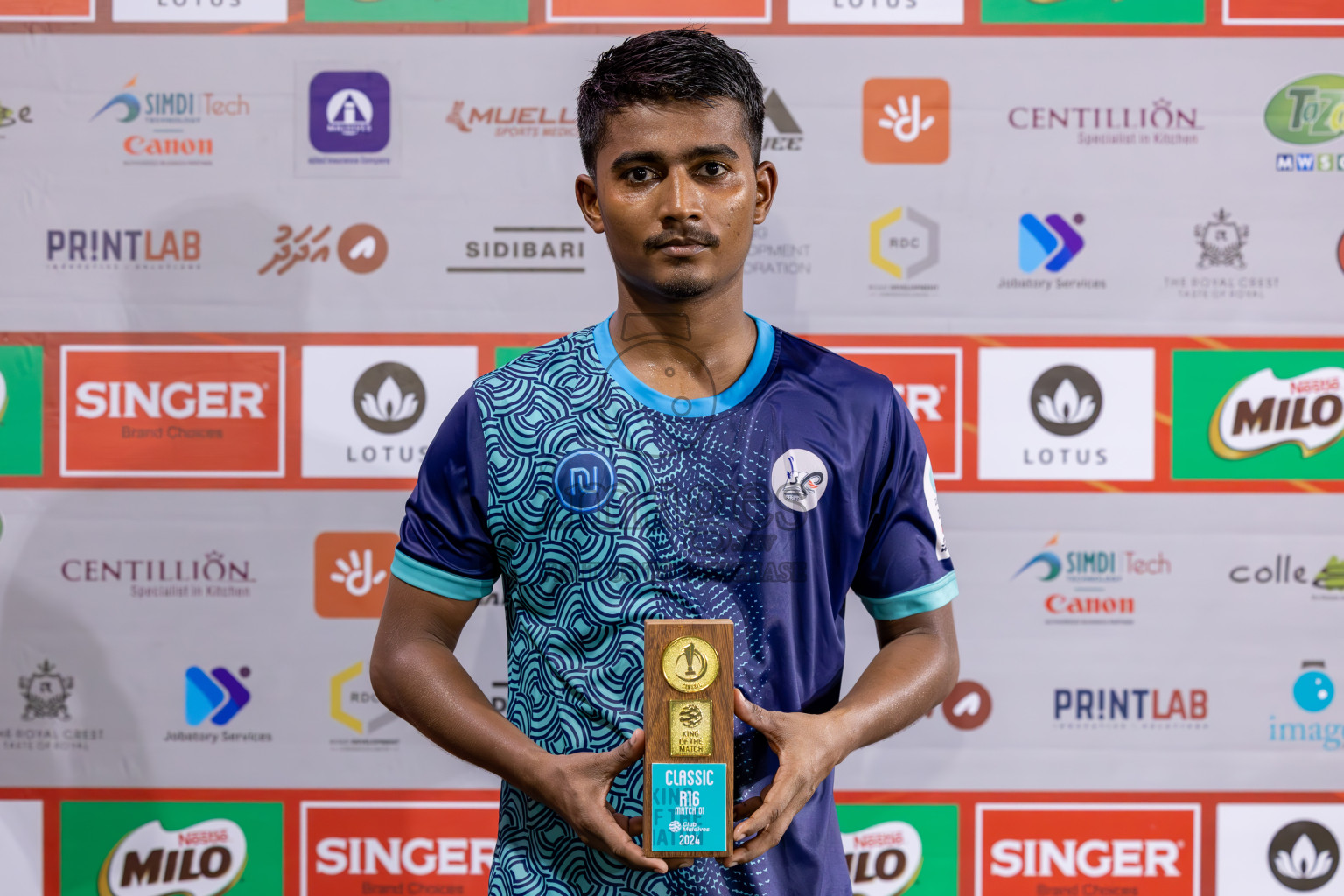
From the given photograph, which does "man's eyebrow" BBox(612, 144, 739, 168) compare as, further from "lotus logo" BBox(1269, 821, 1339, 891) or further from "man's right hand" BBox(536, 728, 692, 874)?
"lotus logo" BBox(1269, 821, 1339, 891)

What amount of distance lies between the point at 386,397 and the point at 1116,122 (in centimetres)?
153

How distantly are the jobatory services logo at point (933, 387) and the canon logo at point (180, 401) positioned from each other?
3.83 ft

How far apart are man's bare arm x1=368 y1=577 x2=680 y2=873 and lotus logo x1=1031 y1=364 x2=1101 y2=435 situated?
1318 mm

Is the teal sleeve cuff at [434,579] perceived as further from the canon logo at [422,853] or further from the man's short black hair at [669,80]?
the canon logo at [422,853]

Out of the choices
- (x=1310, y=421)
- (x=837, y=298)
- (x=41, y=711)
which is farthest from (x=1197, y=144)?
(x=41, y=711)

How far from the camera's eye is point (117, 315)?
1.96m

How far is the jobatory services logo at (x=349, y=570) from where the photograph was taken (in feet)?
6.37

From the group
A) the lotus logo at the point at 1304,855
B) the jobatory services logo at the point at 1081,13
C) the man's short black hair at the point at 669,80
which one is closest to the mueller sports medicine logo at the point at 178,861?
the man's short black hair at the point at 669,80

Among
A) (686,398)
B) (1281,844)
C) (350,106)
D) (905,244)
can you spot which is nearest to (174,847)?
(350,106)

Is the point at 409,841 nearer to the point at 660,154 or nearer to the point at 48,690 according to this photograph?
the point at 48,690

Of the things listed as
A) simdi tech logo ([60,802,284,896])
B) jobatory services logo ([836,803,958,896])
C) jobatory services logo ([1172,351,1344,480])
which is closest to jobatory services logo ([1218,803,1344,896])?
jobatory services logo ([836,803,958,896])

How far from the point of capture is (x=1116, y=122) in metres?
1.92

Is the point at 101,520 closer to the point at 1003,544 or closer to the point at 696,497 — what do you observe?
the point at 696,497

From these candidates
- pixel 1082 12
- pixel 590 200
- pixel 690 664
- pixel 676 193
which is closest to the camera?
pixel 690 664
